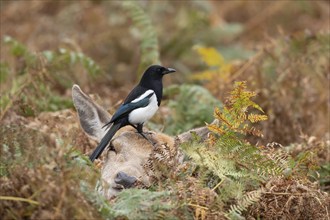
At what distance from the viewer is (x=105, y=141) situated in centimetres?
733

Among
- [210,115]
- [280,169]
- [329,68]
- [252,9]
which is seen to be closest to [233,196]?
[280,169]

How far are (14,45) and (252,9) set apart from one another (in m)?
8.28

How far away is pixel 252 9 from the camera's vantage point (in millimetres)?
18078

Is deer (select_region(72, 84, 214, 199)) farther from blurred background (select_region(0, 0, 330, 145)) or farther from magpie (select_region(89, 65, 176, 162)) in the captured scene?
blurred background (select_region(0, 0, 330, 145))

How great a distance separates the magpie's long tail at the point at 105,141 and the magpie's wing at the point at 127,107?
2.4 inches

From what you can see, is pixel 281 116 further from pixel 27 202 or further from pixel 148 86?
pixel 27 202

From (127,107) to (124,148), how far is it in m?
0.69

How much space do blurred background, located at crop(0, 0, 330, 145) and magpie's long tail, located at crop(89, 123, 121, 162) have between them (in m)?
1.72

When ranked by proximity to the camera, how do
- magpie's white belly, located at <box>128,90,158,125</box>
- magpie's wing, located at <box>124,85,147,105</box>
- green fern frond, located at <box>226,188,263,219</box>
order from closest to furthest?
green fern frond, located at <box>226,188,263,219</box>
magpie's white belly, located at <box>128,90,158,125</box>
magpie's wing, located at <box>124,85,147,105</box>

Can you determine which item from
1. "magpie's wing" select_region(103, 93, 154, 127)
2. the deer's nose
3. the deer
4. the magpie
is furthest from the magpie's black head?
the deer's nose

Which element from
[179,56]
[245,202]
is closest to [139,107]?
[245,202]

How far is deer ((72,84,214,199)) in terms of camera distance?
6355 millimetres

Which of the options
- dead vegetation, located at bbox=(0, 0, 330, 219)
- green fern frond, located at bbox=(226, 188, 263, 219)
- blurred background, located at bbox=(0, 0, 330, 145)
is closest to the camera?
dead vegetation, located at bbox=(0, 0, 330, 219)

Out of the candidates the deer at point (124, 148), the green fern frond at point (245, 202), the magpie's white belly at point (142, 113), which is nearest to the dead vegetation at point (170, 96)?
the green fern frond at point (245, 202)
